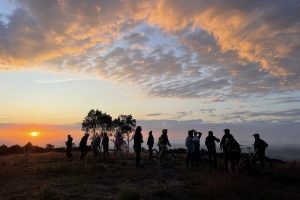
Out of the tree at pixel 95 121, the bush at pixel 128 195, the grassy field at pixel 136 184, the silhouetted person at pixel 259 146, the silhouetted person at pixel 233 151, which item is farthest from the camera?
the tree at pixel 95 121

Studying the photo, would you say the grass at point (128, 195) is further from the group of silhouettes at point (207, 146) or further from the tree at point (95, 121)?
the tree at point (95, 121)

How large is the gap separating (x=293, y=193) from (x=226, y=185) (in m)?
3.62

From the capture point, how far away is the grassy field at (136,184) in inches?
680

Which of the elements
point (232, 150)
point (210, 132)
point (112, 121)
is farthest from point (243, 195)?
point (112, 121)

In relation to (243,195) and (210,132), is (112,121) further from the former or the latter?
(243,195)

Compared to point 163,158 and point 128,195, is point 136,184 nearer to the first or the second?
point 128,195

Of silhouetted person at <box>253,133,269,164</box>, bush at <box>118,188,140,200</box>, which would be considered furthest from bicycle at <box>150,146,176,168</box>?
bush at <box>118,188,140,200</box>

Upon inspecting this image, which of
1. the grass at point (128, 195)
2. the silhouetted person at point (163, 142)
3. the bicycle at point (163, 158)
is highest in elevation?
the silhouetted person at point (163, 142)

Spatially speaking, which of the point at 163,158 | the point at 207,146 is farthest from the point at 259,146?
the point at 163,158

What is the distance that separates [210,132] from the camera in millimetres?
26891

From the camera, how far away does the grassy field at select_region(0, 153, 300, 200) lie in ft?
Result: 56.7

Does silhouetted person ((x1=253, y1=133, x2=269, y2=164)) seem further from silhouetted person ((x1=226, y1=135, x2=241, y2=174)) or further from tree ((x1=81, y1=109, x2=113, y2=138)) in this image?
tree ((x1=81, y1=109, x2=113, y2=138))

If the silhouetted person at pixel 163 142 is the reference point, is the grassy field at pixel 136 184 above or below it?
below

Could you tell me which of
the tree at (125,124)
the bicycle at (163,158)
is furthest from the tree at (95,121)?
the bicycle at (163,158)
